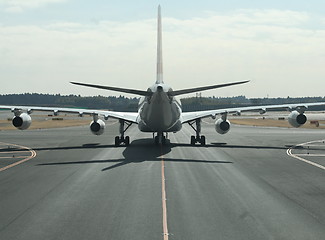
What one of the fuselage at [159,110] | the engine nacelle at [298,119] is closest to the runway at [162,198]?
the fuselage at [159,110]

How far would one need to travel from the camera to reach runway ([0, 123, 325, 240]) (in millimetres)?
13000

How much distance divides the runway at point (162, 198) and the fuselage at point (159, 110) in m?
3.95

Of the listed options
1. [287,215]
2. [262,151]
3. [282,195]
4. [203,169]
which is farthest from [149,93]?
[287,215]

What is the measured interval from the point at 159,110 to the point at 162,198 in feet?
52.1

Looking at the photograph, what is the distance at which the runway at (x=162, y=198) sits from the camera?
1300 cm

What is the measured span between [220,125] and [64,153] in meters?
18.5

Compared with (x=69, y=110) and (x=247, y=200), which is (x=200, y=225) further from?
(x=69, y=110)

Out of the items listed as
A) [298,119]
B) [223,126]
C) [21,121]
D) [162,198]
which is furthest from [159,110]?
[298,119]

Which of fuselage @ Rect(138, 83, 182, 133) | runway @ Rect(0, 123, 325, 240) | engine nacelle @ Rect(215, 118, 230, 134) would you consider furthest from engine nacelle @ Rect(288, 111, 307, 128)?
fuselage @ Rect(138, 83, 182, 133)

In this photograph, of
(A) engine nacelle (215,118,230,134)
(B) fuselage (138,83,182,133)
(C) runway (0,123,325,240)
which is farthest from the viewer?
(A) engine nacelle (215,118,230,134)

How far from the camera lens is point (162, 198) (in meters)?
17.6

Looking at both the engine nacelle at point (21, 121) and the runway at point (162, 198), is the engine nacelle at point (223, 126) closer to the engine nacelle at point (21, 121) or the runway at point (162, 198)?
the runway at point (162, 198)

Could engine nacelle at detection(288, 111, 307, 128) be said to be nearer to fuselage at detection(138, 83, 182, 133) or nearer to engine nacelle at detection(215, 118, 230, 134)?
engine nacelle at detection(215, 118, 230, 134)

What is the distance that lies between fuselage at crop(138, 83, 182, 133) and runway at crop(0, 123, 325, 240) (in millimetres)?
3948
